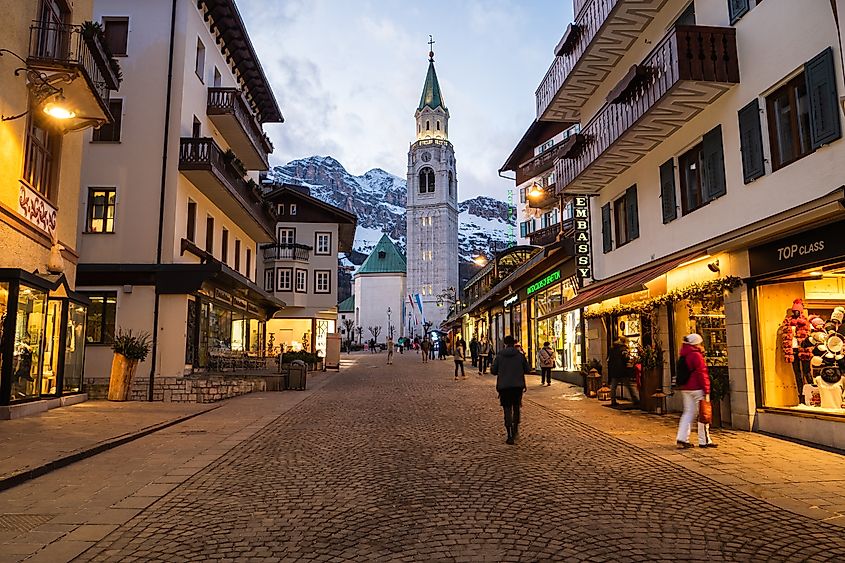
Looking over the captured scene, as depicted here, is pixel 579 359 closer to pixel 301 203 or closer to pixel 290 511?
pixel 290 511

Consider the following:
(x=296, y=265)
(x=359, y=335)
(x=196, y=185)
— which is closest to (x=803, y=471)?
(x=196, y=185)

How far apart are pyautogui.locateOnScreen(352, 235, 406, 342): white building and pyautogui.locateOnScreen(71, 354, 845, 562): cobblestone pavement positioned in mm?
118391

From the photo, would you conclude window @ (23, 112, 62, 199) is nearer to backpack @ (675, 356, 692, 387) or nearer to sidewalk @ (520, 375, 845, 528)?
sidewalk @ (520, 375, 845, 528)

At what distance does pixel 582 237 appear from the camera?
21172 mm

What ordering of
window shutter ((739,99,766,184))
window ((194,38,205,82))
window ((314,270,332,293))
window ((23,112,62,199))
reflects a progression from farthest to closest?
window ((314,270,332,293)) → window ((194,38,205,82)) → window ((23,112,62,199)) → window shutter ((739,99,766,184))

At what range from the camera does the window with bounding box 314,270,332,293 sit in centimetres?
4666

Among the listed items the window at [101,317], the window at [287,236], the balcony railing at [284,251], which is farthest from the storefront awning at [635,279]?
the window at [287,236]

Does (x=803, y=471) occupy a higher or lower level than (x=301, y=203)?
lower

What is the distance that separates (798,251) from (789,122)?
2174mm

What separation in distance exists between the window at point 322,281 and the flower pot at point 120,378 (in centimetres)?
2845

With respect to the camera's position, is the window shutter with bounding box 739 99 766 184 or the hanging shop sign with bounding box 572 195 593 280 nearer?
the window shutter with bounding box 739 99 766 184

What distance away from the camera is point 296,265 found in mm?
45688

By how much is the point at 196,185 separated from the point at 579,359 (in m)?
15.2

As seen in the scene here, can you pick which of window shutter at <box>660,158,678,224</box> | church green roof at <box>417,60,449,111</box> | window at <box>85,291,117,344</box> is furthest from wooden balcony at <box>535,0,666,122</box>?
church green roof at <box>417,60,449,111</box>
